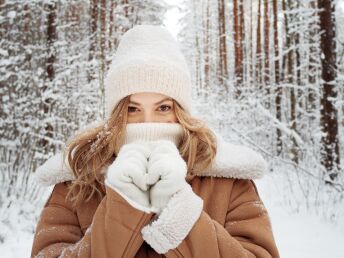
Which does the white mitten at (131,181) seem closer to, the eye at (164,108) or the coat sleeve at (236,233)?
the coat sleeve at (236,233)

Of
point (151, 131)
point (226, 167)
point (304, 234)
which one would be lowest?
point (304, 234)

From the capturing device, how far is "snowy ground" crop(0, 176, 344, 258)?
14.8ft

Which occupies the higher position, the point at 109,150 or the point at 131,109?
the point at 131,109

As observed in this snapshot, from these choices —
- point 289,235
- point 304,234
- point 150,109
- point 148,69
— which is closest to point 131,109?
Answer: point 150,109

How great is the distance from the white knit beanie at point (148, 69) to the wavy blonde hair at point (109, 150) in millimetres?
75

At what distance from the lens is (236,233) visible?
1.85 meters

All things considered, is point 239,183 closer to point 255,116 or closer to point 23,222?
point 23,222

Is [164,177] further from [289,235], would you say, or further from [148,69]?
[289,235]

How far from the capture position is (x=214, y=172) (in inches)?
78.9

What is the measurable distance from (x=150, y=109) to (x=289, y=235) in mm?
4044

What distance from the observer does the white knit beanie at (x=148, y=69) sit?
205cm

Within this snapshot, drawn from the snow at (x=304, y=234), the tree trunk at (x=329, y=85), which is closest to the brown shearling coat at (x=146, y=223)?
the snow at (x=304, y=234)

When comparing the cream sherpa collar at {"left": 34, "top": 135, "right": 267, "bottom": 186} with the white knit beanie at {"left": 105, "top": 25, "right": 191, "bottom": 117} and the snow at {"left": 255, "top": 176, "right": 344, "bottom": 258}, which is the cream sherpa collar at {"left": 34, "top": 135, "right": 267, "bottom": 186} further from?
the snow at {"left": 255, "top": 176, "right": 344, "bottom": 258}

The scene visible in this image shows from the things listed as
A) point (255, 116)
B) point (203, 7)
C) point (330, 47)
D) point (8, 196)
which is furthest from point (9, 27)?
point (203, 7)
